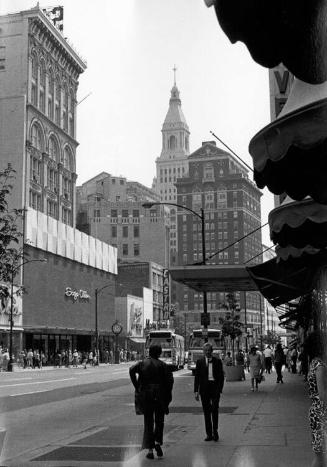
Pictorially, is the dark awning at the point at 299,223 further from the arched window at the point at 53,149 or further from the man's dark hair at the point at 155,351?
the arched window at the point at 53,149

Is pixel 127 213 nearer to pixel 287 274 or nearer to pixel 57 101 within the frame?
pixel 57 101

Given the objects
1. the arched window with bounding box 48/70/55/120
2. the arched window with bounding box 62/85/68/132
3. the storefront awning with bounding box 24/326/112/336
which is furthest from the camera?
the arched window with bounding box 62/85/68/132

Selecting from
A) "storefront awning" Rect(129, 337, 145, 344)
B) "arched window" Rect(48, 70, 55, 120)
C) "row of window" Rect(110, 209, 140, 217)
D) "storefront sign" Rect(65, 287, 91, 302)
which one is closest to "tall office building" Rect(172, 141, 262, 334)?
"storefront awning" Rect(129, 337, 145, 344)

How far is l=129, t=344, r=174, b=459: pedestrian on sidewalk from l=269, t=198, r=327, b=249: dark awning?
8.94 feet

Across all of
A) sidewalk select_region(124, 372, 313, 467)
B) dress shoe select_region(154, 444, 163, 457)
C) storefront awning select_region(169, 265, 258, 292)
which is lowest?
sidewalk select_region(124, 372, 313, 467)

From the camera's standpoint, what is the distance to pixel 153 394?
945 cm

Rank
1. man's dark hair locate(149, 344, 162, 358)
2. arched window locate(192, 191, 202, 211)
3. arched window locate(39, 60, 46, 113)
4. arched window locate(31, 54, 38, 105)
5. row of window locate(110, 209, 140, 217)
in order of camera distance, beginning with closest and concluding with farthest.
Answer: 1. man's dark hair locate(149, 344, 162, 358)
2. arched window locate(192, 191, 202, 211)
3. arched window locate(31, 54, 38, 105)
4. arched window locate(39, 60, 46, 113)
5. row of window locate(110, 209, 140, 217)

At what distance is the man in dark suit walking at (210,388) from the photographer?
10.8 m

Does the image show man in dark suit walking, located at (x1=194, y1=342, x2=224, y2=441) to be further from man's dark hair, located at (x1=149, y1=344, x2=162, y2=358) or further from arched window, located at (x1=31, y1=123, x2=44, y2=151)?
arched window, located at (x1=31, y1=123, x2=44, y2=151)

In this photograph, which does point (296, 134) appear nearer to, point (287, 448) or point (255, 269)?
point (287, 448)

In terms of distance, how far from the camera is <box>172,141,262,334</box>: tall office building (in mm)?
30703

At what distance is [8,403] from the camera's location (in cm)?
1959

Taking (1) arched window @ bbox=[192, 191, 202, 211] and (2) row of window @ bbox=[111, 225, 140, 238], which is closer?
(1) arched window @ bbox=[192, 191, 202, 211]

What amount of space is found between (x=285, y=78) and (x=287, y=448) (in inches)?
637
